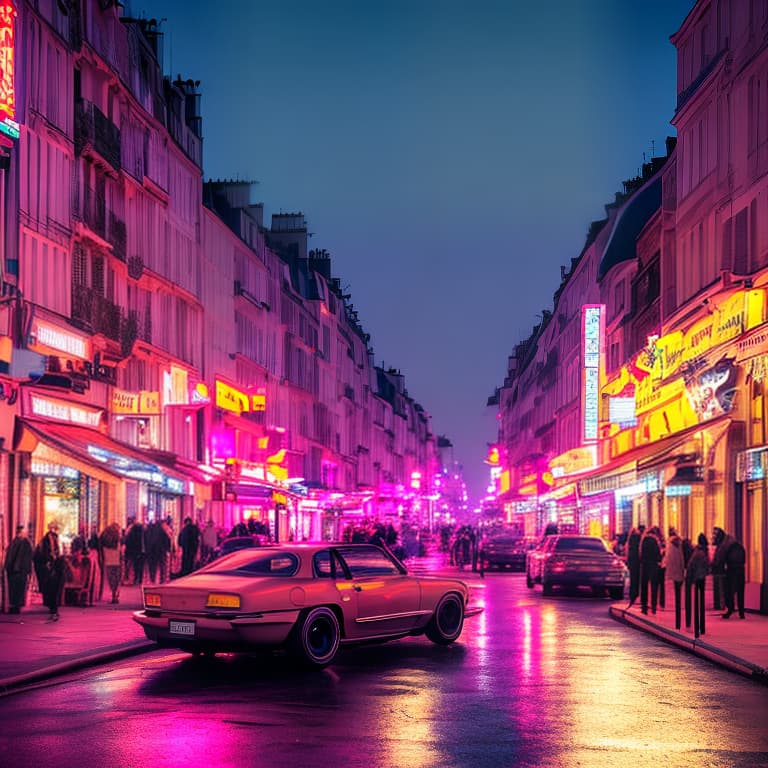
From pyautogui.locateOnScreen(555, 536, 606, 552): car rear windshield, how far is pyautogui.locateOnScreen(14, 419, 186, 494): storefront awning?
9.41 meters

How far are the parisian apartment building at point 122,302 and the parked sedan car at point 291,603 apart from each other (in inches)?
340

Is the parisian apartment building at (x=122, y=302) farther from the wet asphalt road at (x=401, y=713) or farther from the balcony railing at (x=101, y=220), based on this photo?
the wet asphalt road at (x=401, y=713)

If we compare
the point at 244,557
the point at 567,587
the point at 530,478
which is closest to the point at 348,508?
the point at 530,478

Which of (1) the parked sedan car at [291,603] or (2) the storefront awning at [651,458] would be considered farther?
(2) the storefront awning at [651,458]

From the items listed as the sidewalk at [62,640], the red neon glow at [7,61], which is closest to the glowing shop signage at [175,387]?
the sidewalk at [62,640]

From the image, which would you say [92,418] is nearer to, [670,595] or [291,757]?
[670,595]

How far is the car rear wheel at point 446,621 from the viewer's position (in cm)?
1678

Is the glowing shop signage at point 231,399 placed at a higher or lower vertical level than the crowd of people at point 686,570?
higher

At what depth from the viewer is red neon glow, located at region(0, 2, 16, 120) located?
2223 centimetres

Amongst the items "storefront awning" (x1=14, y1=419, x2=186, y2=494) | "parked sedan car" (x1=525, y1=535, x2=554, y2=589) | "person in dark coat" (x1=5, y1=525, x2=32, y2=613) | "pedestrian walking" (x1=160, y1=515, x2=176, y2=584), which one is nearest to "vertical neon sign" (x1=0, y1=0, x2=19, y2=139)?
"storefront awning" (x1=14, y1=419, x2=186, y2=494)

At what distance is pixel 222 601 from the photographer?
13.7 metres

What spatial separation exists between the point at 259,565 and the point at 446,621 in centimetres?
334

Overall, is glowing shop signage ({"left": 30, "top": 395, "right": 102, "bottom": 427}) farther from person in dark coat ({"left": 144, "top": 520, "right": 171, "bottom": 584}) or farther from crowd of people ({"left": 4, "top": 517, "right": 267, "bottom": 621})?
person in dark coat ({"left": 144, "top": 520, "right": 171, "bottom": 584})

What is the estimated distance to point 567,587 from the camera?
108 ft
